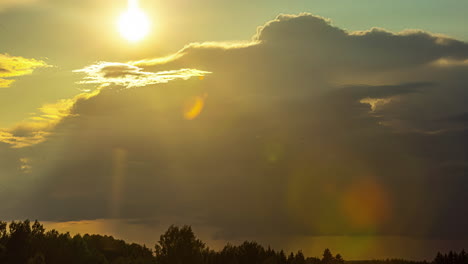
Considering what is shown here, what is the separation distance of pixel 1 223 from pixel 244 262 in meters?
66.9

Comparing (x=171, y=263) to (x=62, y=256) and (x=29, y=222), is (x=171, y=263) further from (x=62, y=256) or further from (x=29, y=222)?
(x=29, y=222)

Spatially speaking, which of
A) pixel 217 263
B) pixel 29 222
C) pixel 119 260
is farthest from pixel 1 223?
pixel 217 263

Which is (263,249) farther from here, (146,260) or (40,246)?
(40,246)

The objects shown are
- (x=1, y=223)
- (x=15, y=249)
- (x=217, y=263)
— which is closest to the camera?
(x=15, y=249)

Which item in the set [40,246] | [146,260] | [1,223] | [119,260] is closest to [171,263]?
[146,260]

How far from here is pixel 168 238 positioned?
174 meters

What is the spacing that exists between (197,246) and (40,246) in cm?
3983

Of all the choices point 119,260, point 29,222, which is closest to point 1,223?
point 29,222

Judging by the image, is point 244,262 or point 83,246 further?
point 244,262

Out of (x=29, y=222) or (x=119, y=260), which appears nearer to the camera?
(x=29, y=222)

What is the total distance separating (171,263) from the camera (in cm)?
16325

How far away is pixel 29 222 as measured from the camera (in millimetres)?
159000

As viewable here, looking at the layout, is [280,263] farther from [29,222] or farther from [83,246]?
[29,222]

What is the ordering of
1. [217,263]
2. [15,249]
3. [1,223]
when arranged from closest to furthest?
[15,249] < [1,223] < [217,263]
